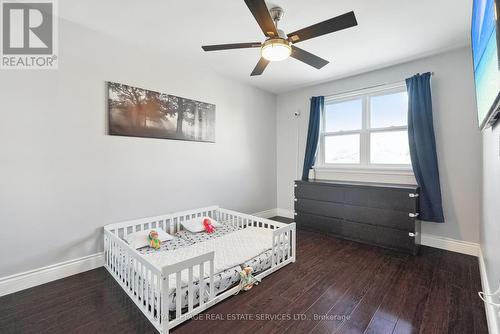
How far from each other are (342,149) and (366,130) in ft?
1.62

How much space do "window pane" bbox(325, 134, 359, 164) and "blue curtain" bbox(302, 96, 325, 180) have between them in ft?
0.90

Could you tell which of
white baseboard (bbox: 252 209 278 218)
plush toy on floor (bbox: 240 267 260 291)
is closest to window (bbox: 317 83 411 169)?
white baseboard (bbox: 252 209 278 218)

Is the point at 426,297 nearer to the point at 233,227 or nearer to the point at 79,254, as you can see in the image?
the point at 233,227

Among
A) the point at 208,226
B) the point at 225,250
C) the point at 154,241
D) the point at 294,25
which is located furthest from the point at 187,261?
the point at 294,25

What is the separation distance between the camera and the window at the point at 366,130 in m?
3.38

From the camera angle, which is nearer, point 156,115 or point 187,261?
point 187,261

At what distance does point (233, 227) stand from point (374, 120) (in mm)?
2745

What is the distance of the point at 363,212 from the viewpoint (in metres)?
3.20

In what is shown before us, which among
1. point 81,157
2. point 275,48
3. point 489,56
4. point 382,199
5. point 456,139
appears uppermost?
point 275,48

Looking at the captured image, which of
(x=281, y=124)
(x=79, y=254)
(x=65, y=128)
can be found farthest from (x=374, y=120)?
(x=79, y=254)

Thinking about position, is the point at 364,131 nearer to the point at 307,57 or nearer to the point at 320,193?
the point at 320,193

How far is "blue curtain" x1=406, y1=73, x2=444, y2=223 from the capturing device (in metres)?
2.96

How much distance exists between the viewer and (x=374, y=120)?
3.63 meters

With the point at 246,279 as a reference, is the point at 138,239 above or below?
above
